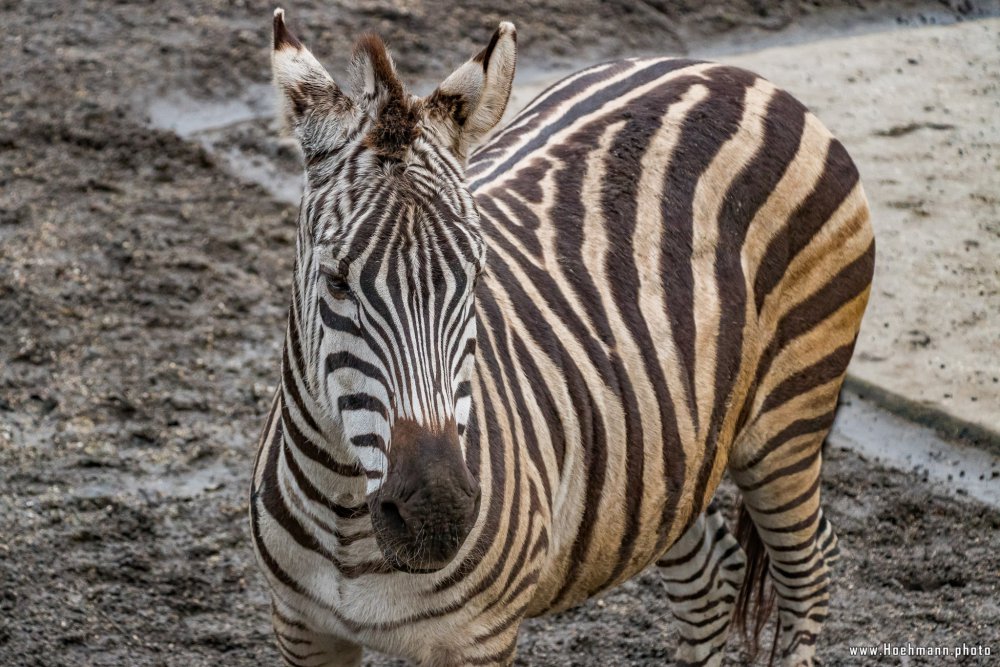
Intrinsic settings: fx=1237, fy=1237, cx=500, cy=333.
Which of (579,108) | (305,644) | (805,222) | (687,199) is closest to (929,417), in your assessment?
(805,222)

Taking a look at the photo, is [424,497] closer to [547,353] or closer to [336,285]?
[336,285]

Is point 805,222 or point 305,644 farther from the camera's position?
point 805,222

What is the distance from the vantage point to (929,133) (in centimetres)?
816

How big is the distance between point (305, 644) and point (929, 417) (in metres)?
3.64

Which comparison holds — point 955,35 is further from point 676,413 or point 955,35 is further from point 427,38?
point 676,413

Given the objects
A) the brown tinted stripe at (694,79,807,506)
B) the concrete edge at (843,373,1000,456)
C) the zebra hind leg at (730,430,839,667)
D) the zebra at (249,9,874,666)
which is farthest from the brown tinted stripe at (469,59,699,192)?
the concrete edge at (843,373,1000,456)

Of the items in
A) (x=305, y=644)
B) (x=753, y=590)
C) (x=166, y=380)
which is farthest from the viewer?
A: (x=166, y=380)

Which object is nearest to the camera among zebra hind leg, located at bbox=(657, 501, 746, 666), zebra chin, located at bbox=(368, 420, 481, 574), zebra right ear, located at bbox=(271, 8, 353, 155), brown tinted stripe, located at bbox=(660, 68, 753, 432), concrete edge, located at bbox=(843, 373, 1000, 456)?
zebra chin, located at bbox=(368, 420, 481, 574)

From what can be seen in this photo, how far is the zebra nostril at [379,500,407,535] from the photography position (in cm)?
248

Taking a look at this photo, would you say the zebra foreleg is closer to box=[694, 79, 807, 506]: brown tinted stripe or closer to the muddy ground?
box=[694, 79, 807, 506]: brown tinted stripe

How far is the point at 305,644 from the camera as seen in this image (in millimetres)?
3213

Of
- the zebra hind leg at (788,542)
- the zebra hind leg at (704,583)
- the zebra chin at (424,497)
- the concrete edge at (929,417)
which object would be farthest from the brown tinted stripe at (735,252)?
the concrete edge at (929,417)

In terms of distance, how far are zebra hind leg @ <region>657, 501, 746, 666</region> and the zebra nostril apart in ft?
6.52

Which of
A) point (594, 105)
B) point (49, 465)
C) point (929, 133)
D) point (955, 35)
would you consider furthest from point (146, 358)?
point (955, 35)
